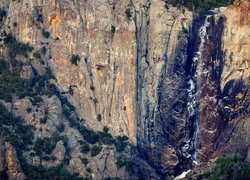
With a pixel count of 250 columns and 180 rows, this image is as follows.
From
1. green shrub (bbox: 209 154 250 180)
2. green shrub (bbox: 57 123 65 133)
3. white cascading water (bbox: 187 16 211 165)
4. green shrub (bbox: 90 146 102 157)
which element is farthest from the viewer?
white cascading water (bbox: 187 16 211 165)

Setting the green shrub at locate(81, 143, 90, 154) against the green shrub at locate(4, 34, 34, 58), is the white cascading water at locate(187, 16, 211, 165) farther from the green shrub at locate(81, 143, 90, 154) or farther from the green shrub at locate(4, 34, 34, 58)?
the green shrub at locate(4, 34, 34, 58)

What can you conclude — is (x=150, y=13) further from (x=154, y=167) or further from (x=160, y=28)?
(x=154, y=167)

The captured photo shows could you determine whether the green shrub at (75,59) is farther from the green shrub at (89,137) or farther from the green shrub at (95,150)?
the green shrub at (95,150)

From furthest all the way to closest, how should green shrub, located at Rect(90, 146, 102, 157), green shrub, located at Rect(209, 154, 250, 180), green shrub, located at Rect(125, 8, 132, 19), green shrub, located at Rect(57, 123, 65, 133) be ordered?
green shrub, located at Rect(125, 8, 132, 19) → green shrub, located at Rect(57, 123, 65, 133) → green shrub, located at Rect(90, 146, 102, 157) → green shrub, located at Rect(209, 154, 250, 180)

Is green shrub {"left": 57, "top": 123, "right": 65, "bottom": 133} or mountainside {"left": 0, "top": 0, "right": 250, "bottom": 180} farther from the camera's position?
mountainside {"left": 0, "top": 0, "right": 250, "bottom": 180}

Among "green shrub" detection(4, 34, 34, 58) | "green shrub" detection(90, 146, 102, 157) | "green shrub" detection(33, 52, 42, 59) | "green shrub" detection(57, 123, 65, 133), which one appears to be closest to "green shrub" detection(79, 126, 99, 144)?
"green shrub" detection(90, 146, 102, 157)

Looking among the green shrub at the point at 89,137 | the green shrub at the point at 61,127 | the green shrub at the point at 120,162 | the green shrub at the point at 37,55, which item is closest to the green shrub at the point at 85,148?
the green shrub at the point at 89,137

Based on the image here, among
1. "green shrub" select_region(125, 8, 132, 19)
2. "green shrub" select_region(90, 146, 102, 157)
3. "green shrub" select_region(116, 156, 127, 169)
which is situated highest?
"green shrub" select_region(125, 8, 132, 19)

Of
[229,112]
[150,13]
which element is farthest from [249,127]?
[150,13]

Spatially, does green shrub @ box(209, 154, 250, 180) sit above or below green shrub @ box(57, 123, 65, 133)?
below
